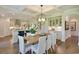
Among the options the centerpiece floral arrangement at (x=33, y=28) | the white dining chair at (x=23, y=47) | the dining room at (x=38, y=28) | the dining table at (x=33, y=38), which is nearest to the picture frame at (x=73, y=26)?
the dining room at (x=38, y=28)

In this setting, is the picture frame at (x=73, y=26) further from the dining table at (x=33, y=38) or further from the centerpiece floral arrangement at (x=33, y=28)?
the centerpiece floral arrangement at (x=33, y=28)

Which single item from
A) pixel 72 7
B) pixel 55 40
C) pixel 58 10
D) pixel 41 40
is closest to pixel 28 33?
pixel 41 40

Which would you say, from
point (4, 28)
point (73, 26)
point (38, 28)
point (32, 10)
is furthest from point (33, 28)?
point (73, 26)

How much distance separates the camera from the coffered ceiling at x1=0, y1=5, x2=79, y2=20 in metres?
3.04

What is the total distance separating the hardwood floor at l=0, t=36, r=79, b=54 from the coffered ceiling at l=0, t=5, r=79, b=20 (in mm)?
469

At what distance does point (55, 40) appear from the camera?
3074mm

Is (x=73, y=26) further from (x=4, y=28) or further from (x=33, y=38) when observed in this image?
(x=4, y=28)

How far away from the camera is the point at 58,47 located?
121 inches

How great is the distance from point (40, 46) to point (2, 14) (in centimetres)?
97

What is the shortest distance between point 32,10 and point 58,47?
884 millimetres

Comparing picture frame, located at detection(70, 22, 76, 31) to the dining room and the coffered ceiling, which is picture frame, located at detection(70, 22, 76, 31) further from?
the coffered ceiling

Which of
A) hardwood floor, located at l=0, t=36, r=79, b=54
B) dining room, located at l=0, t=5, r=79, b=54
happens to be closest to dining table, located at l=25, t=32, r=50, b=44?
dining room, located at l=0, t=5, r=79, b=54

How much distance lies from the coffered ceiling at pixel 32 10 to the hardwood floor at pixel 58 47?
469 mm
